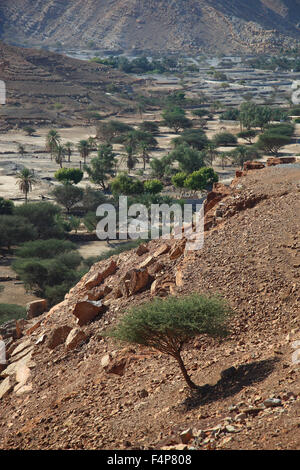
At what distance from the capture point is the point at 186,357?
43.6 feet

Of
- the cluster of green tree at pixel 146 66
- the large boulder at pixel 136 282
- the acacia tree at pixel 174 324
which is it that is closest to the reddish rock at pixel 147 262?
the large boulder at pixel 136 282

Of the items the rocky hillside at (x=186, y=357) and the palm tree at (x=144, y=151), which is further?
the palm tree at (x=144, y=151)

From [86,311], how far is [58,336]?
993 mm

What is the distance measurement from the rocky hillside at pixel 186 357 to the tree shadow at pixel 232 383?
0.03m

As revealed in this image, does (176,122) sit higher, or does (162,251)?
(176,122)

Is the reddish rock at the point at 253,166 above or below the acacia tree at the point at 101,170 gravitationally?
above

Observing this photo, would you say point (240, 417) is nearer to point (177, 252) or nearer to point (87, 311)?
point (87, 311)

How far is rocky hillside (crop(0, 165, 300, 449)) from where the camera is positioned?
10.2 m

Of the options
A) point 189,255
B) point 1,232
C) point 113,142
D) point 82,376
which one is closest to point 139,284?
point 189,255

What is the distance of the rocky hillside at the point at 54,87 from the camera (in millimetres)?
106406

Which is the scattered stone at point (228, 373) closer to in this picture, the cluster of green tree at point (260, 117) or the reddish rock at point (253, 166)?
the reddish rock at point (253, 166)

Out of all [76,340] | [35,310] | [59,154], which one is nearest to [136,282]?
[76,340]

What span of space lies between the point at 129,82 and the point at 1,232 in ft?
351

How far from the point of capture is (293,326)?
12.8 metres
